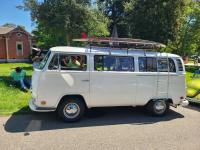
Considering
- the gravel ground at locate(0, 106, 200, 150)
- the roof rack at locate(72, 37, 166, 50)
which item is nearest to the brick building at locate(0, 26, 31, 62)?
the gravel ground at locate(0, 106, 200, 150)

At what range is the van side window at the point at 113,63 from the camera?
24.1 ft

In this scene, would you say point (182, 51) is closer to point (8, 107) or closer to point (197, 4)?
point (197, 4)

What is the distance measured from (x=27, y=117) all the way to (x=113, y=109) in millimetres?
2998

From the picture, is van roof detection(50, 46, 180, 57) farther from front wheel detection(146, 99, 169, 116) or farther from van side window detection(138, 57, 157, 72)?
front wheel detection(146, 99, 169, 116)

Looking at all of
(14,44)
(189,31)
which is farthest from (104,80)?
(14,44)

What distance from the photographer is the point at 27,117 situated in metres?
7.67

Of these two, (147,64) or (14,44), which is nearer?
(147,64)

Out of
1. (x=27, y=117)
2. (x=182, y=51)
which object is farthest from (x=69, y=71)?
(x=182, y=51)

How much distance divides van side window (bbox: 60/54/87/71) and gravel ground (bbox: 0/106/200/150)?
1578mm

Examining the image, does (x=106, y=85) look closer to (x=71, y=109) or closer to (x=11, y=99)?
(x=71, y=109)

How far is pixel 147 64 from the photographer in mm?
7945

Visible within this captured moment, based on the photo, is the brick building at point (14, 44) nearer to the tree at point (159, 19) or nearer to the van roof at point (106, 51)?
the tree at point (159, 19)

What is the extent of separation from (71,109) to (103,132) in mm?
1226

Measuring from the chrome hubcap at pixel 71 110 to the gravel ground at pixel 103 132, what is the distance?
0.26 m
